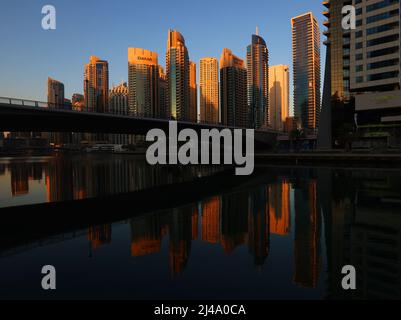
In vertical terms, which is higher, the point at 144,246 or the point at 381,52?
the point at 381,52

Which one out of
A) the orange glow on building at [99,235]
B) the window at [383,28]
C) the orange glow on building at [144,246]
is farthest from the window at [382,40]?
the orange glow on building at [99,235]

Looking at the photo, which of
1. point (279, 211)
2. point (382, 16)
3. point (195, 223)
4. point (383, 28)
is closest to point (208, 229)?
point (195, 223)

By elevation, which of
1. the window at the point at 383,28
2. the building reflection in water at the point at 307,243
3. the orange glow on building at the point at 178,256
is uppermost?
the window at the point at 383,28

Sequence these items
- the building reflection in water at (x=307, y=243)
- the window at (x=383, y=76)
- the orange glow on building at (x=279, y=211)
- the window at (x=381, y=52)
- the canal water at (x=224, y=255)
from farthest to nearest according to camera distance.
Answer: the window at (x=381, y=52), the window at (x=383, y=76), the orange glow on building at (x=279, y=211), the building reflection in water at (x=307, y=243), the canal water at (x=224, y=255)

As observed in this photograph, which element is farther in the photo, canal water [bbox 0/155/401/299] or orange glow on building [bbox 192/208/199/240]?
orange glow on building [bbox 192/208/199/240]

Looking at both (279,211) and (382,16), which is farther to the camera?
(382,16)

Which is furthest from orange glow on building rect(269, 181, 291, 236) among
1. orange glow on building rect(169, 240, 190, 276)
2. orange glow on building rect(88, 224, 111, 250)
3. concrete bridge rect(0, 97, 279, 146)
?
concrete bridge rect(0, 97, 279, 146)

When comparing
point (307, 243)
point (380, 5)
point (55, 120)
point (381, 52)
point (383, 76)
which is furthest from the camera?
point (381, 52)

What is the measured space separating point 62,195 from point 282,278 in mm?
31538

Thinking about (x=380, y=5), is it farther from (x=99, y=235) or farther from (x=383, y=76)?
(x=99, y=235)

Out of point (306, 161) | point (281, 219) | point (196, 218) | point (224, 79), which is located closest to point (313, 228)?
point (281, 219)

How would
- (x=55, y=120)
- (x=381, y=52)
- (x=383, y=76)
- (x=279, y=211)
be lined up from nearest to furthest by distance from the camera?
1. (x=279, y=211)
2. (x=55, y=120)
3. (x=383, y=76)
4. (x=381, y=52)

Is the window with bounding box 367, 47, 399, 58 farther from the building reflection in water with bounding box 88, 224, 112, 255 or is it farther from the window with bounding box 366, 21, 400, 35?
the building reflection in water with bounding box 88, 224, 112, 255

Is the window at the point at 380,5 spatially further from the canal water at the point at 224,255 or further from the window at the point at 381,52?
the canal water at the point at 224,255
